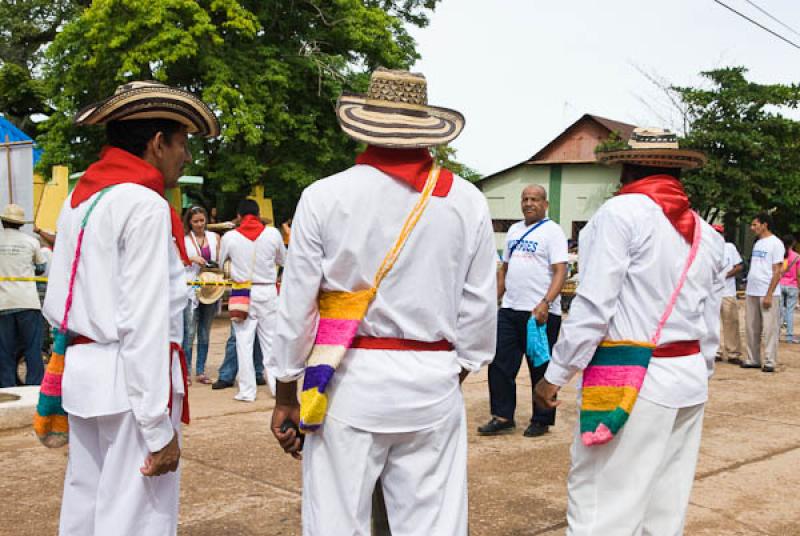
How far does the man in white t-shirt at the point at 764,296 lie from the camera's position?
36.4 ft

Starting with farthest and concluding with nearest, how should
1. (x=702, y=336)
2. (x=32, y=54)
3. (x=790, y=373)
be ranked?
(x=32, y=54), (x=790, y=373), (x=702, y=336)

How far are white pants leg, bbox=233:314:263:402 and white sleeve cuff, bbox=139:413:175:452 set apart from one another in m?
5.47

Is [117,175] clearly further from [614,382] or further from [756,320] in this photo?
[756,320]

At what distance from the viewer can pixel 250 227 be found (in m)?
8.58

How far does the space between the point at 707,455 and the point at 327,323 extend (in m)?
4.56

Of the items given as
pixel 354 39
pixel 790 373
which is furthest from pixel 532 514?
pixel 354 39

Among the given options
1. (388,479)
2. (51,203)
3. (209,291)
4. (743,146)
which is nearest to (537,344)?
(388,479)

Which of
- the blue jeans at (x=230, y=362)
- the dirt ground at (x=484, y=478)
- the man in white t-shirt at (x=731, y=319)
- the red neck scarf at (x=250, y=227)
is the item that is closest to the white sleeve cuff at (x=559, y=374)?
the dirt ground at (x=484, y=478)

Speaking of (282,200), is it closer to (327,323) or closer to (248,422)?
(248,422)

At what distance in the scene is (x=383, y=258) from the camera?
110 inches

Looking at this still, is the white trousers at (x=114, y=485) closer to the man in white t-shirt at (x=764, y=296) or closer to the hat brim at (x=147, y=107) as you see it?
the hat brim at (x=147, y=107)

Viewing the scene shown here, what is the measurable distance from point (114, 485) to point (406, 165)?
1440 mm

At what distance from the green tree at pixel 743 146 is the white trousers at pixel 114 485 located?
1002 inches

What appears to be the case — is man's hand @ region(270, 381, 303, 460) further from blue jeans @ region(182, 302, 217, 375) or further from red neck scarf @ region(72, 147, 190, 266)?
blue jeans @ region(182, 302, 217, 375)
